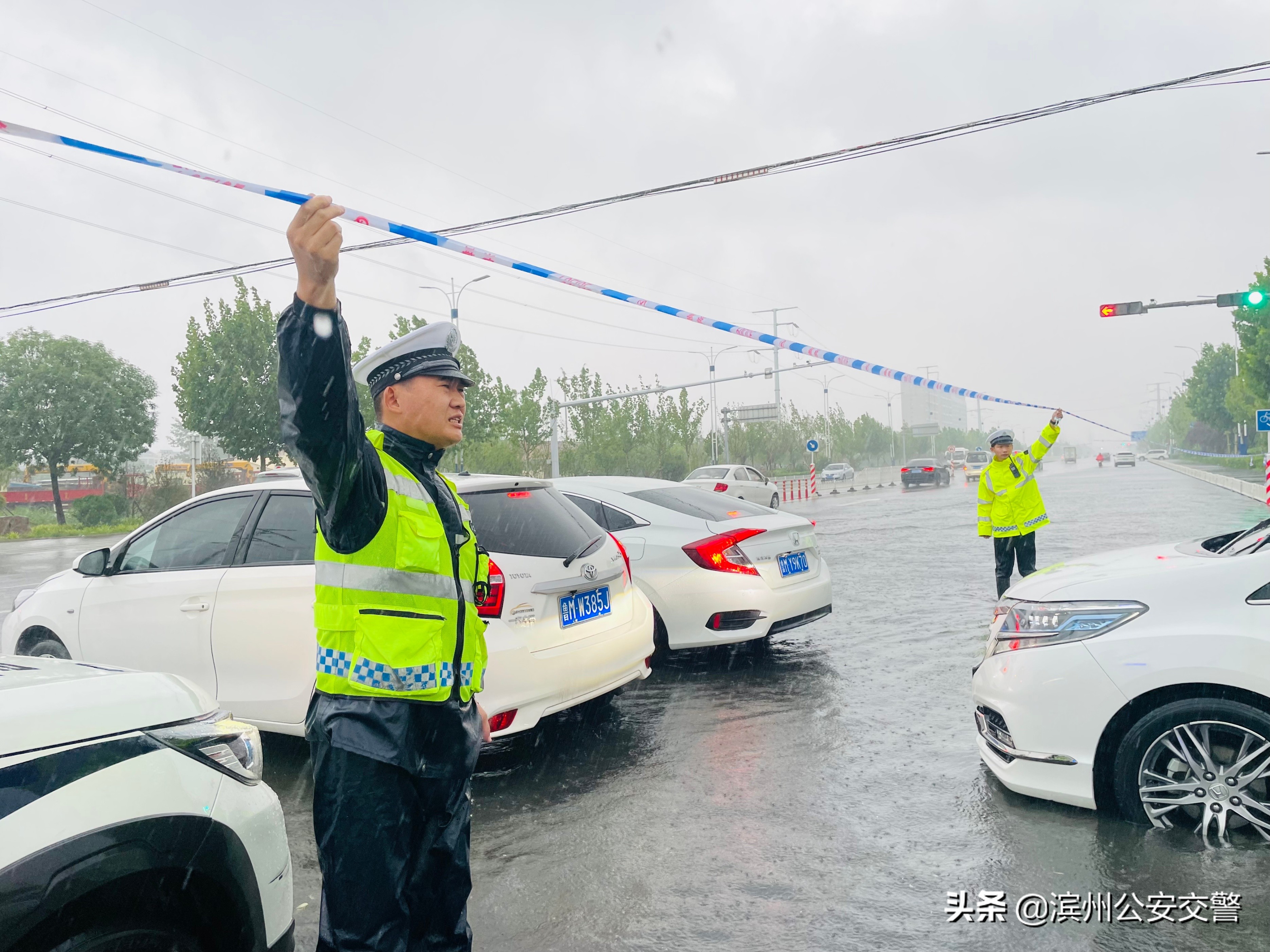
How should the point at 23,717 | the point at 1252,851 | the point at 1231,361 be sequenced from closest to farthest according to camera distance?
the point at 23,717
the point at 1252,851
the point at 1231,361

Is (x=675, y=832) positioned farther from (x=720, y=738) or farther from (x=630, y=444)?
(x=630, y=444)

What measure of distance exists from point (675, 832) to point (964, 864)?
1160mm

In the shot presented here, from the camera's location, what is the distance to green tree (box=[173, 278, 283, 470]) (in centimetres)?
3853

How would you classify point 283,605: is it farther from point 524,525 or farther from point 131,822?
point 131,822

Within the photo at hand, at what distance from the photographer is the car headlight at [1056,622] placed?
3936 mm

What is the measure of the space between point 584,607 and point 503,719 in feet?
2.66

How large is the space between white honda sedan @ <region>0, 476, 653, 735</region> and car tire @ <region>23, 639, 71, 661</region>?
0.01m

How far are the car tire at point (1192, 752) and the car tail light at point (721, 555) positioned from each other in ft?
10.5

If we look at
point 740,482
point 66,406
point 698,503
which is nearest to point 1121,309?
point 740,482

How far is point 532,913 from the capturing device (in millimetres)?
3406

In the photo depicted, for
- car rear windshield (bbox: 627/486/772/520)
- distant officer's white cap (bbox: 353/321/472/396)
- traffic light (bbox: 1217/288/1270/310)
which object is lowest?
car rear windshield (bbox: 627/486/772/520)

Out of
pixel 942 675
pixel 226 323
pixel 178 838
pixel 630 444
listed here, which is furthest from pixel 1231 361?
pixel 178 838

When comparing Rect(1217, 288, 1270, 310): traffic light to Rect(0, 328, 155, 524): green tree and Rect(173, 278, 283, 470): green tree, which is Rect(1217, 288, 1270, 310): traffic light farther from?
Rect(0, 328, 155, 524): green tree

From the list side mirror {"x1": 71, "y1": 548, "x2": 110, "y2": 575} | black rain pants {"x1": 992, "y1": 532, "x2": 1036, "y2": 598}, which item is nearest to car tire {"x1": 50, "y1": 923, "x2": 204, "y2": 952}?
side mirror {"x1": 71, "y1": 548, "x2": 110, "y2": 575}
